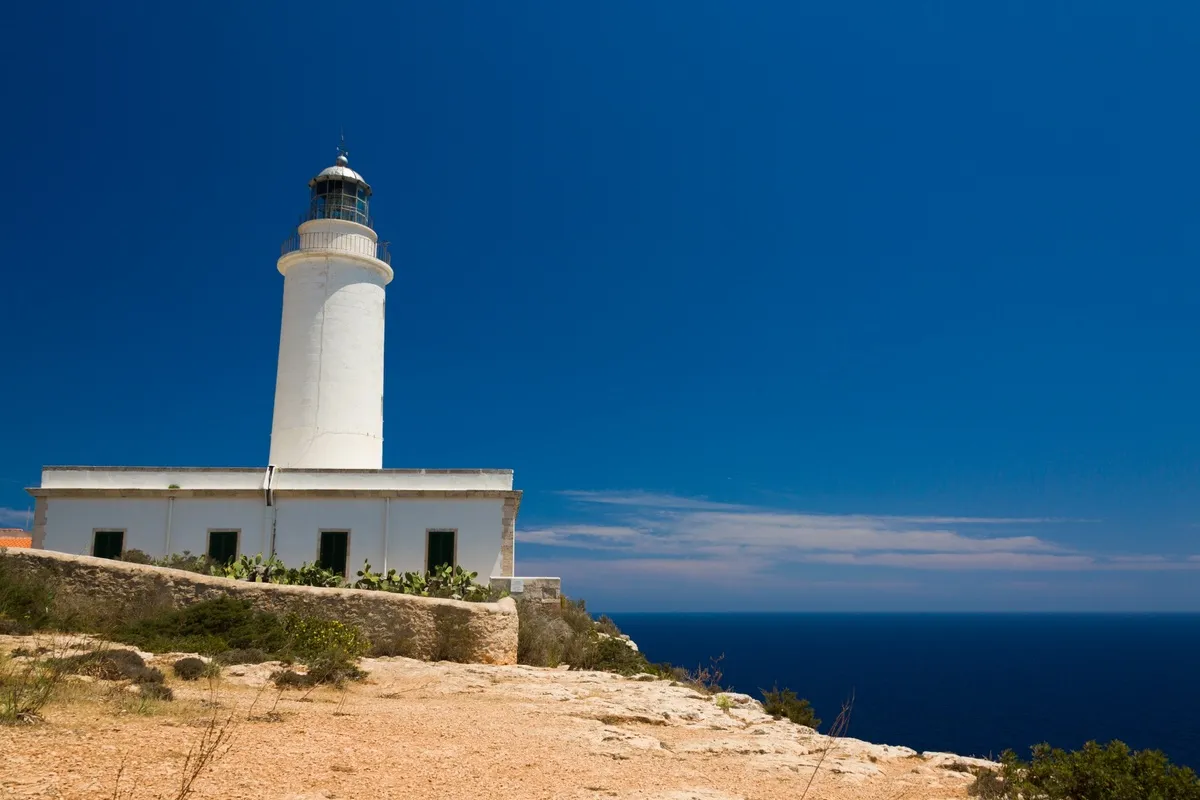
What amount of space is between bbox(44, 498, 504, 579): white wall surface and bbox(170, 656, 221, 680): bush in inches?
405

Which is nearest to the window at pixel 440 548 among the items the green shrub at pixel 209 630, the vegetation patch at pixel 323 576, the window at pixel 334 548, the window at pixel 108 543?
the vegetation patch at pixel 323 576

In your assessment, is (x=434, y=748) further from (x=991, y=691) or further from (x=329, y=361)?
(x=991, y=691)

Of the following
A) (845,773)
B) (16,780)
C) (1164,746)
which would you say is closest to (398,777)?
(16,780)

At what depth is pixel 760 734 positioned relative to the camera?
894 cm

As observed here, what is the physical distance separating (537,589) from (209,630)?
7.74m

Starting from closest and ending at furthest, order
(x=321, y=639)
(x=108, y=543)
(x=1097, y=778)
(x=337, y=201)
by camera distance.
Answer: (x=1097, y=778), (x=321, y=639), (x=108, y=543), (x=337, y=201)

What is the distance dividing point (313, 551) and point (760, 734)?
1359 cm

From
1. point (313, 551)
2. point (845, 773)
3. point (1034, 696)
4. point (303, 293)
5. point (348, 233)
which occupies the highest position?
point (348, 233)

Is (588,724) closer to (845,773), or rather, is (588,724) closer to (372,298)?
(845,773)

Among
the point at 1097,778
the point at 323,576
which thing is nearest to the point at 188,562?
the point at 323,576

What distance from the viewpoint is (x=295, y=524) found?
1966 centimetres

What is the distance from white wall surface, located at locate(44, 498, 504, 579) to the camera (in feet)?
63.5

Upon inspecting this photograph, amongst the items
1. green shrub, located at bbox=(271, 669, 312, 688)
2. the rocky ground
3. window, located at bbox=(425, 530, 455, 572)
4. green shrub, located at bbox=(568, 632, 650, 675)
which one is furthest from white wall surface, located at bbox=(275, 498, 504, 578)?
green shrub, located at bbox=(271, 669, 312, 688)

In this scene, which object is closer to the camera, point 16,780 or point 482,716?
point 16,780
